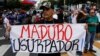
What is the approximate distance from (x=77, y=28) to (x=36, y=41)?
103 centimetres

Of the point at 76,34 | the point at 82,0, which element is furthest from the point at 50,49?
the point at 82,0

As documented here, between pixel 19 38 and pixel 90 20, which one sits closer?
pixel 19 38

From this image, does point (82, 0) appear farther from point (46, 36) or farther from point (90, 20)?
point (46, 36)

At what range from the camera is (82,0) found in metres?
65.3

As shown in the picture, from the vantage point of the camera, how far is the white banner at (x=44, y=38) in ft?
27.7

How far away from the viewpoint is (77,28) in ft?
28.6

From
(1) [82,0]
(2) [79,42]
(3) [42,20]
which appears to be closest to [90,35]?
(2) [79,42]

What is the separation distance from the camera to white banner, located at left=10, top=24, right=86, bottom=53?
8.44 m

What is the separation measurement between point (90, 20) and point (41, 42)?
4089 millimetres

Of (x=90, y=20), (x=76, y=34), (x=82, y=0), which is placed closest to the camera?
(x=76, y=34)

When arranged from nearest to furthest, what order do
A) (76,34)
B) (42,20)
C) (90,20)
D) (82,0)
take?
(42,20)
(76,34)
(90,20)
(82,0)

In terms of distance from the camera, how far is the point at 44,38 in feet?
27.7

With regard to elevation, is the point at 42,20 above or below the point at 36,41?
above

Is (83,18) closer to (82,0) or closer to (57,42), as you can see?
(57,42)
